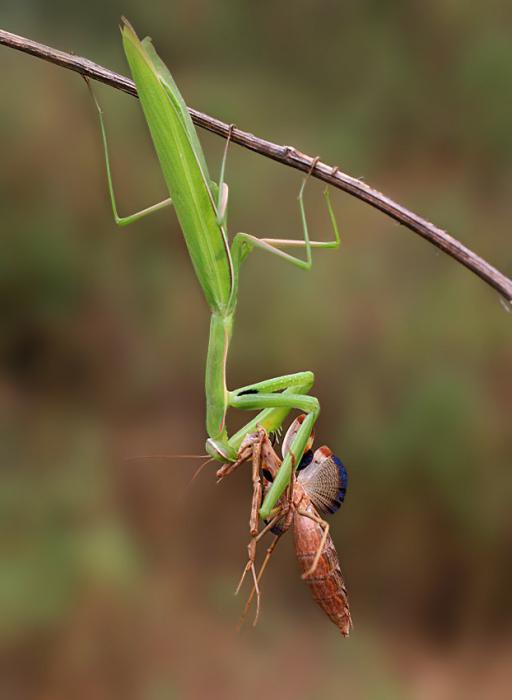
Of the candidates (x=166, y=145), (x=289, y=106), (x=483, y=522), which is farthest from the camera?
(x=289, y=106)

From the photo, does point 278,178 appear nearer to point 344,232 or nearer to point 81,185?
point 344,232

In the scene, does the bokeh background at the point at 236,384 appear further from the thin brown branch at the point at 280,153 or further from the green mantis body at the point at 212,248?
the green mantis body at the point at 212,248

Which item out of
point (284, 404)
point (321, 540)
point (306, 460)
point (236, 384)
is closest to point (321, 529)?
point (321, 540)

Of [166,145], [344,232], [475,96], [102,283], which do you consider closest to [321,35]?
[475,96]

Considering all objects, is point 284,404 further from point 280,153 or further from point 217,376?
point 280,153

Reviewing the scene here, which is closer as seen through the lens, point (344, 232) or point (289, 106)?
point (344, 232)

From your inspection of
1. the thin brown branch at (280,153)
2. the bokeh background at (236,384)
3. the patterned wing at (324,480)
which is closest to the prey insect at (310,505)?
the patterned wing at (324,480)

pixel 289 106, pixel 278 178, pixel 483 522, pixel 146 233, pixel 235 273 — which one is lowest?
pixel 483 522
